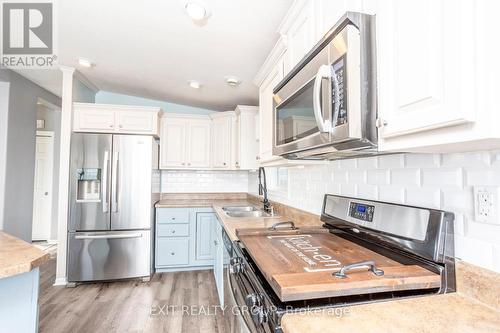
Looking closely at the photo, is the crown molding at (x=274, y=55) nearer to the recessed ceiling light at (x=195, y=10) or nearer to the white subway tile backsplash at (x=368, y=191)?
the recessed ceiling light at (x=195, y=10)

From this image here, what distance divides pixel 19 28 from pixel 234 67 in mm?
1849

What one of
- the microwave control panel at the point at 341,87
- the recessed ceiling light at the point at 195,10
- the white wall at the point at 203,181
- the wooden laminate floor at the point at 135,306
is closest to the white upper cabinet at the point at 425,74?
the microwave control panel at the point at 341,87

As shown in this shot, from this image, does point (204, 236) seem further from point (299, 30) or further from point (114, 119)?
point (299, 30)

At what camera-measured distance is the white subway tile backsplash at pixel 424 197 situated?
98cm

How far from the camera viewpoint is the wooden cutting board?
80 cm

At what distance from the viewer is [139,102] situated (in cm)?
425

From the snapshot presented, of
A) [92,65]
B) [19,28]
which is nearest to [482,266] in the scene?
[19,28]

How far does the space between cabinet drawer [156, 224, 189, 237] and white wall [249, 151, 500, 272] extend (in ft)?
8.29

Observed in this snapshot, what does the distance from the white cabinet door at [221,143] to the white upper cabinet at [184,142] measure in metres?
0.09

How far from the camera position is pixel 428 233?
0.95 meters

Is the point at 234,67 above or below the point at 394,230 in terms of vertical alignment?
above

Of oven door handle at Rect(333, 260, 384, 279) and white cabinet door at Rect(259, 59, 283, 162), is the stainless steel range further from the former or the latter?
white cabinet door at Rect(259, 59, 283, 162)

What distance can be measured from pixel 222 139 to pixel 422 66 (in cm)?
338

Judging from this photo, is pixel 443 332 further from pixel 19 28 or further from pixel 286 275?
pixel 19 28
